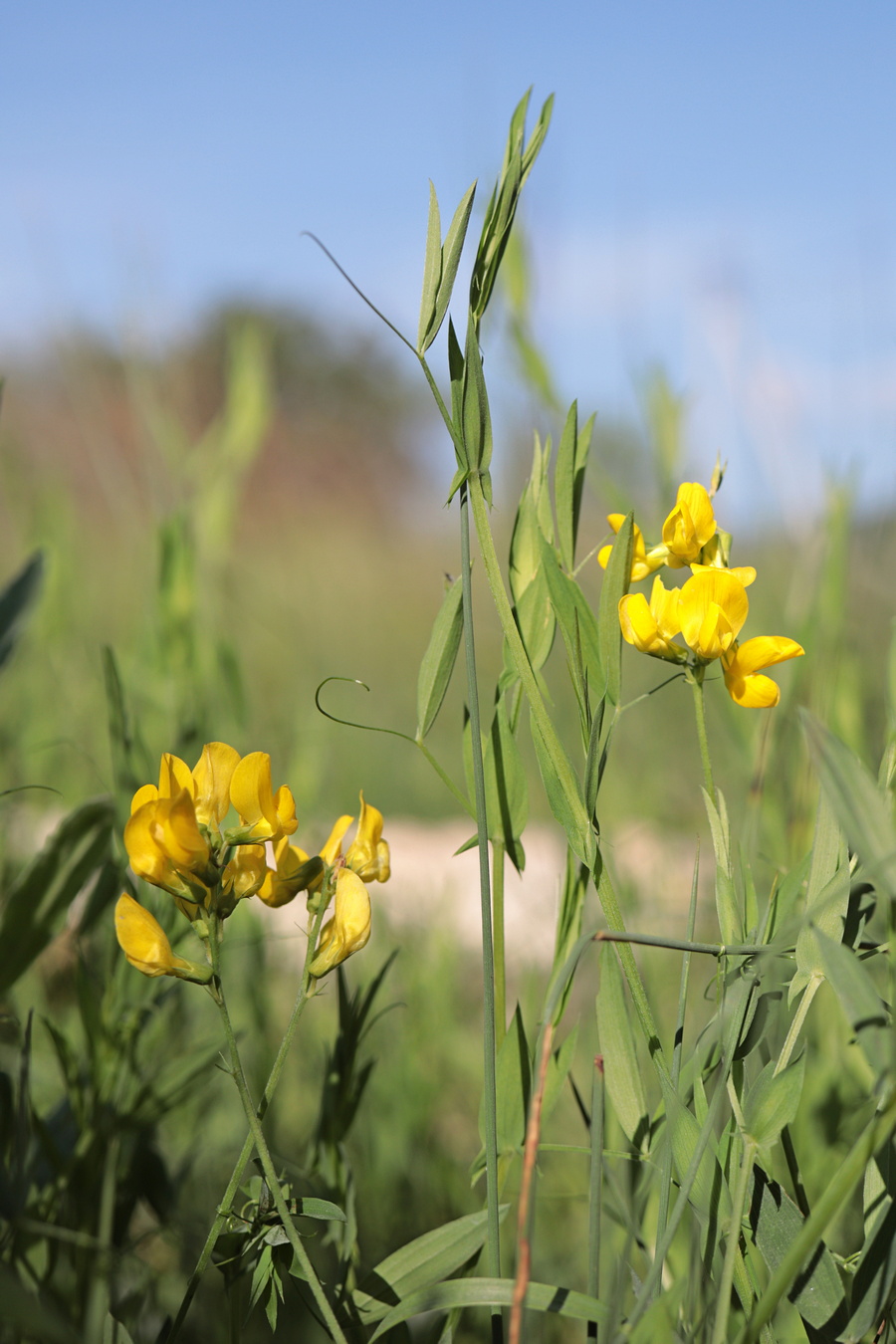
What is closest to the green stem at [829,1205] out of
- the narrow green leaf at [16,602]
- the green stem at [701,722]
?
the green stem at [701,722]

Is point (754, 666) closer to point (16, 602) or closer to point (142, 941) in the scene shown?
point (142, 941)

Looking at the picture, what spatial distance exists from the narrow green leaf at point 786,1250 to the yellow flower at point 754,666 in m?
0.17

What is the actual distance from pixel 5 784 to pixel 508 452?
0.59m

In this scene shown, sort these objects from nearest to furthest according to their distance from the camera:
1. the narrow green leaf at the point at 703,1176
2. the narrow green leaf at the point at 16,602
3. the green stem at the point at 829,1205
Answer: the green stem at the point at 829,1205 → the narrow green leaf at the point at 703,1176 → the narrow green leaf at the point at 16,602

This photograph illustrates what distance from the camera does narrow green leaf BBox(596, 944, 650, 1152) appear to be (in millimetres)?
384

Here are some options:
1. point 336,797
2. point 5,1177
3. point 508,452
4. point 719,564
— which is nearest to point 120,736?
point 5,1177

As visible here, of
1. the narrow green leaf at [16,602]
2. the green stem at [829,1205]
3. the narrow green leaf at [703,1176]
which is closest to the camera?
the green stem at [829,1205]

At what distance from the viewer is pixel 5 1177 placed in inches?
15.9

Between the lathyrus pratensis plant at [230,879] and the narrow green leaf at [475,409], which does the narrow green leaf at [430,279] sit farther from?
the lathyrus pratensis plant at [230,879]

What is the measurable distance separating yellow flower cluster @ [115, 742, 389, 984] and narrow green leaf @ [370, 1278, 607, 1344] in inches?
4.3

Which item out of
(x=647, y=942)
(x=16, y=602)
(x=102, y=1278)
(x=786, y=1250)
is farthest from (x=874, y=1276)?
(x=16, y=602)

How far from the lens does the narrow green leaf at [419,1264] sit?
37 cm

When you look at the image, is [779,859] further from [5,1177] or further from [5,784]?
[5,784]

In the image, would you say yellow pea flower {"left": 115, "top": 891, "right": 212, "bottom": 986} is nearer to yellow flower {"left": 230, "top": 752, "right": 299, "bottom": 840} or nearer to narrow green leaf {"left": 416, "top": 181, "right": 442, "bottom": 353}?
yellow flower {"left": 230, "top": 752, "right": 299, "bottom": 840}
